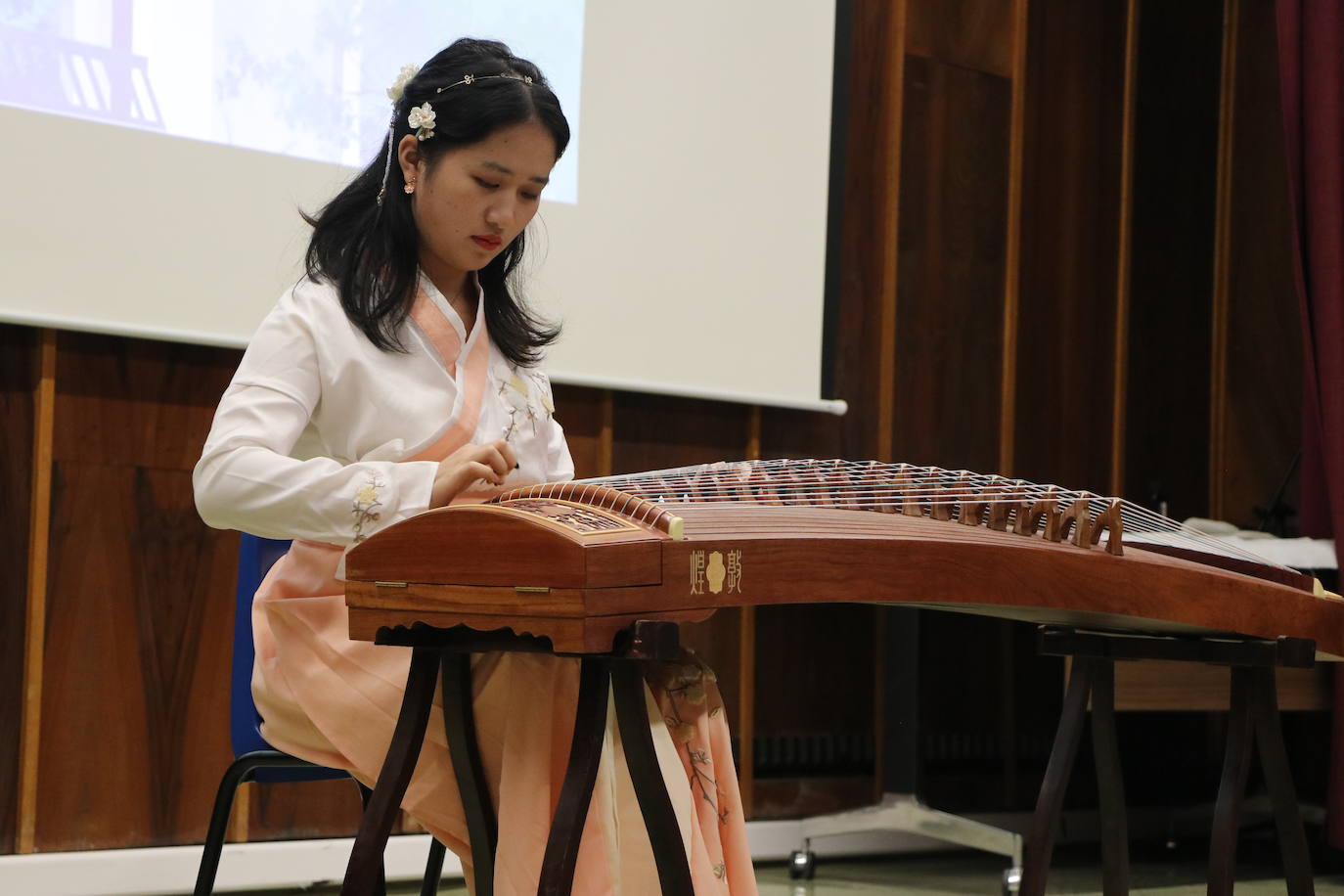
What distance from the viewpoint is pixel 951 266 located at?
10.7 feet

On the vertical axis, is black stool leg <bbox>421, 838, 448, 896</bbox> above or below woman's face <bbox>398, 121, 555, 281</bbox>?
below

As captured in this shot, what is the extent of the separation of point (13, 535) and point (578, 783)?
5.05ft

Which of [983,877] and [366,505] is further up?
[366,505]

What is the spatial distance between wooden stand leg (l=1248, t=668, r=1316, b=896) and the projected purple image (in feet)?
5.52

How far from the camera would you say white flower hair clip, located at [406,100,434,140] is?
1501 millimetres

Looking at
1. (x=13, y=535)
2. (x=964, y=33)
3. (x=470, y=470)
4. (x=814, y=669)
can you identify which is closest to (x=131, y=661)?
(x=13, y=535)

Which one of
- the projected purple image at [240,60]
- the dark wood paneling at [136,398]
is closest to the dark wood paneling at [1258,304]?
the projected purple image at [240,60]

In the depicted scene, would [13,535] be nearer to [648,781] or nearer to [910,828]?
[648,781]

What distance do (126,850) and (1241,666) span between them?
1.72 m

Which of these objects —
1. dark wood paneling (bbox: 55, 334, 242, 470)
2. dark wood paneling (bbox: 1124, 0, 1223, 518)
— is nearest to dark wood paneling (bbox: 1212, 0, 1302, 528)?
dark wood paneling (bbox: 1124, 0, 1223, 518)

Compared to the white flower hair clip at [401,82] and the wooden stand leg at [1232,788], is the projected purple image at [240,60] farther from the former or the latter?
the wooden stand leg at [1232,788]

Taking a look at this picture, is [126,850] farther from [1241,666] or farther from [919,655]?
[1241,666]

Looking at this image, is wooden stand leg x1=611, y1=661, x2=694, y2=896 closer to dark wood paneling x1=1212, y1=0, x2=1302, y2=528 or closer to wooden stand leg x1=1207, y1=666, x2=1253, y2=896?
wooden stand leg x1=1207, y1=666, x2=1253, y2=896

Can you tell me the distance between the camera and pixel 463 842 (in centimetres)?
125
